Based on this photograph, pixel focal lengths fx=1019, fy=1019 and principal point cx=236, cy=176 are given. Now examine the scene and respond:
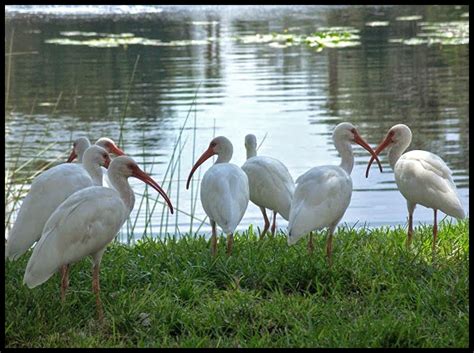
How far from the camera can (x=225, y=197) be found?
6.51m

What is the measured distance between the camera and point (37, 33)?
27.2 m

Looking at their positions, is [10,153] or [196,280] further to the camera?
[10,153]

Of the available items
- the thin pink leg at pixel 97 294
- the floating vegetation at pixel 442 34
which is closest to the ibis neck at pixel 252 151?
the thin pink leg at pixel 97 294

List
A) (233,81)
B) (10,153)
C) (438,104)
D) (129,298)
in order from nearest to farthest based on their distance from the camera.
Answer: (129,298) → (10,153) → (438,104) → (233,81)

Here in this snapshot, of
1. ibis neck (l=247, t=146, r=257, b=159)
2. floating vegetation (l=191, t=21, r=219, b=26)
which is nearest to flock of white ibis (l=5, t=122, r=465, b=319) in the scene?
ibis neck (l=247, t=146, r=257, b=159)

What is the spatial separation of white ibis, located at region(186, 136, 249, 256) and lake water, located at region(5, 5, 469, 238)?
1.14 meters

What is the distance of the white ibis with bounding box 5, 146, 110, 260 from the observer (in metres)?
6.04

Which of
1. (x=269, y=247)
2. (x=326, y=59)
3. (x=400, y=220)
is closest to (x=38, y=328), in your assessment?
(x=269, y=247)

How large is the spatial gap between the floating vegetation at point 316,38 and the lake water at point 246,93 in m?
0.10

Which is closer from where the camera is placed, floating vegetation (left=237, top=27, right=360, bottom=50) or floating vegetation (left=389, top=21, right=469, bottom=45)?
floating vegetation (left=389, top=21, right=469, bottom=45)

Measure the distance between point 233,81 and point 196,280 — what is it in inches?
513

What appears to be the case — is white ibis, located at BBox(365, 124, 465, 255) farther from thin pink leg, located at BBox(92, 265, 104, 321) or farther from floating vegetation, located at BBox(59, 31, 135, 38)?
floating vegetation, located at BBox(59, 31, 135, 38)

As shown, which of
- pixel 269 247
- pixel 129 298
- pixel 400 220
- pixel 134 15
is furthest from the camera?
pixel 134 15
